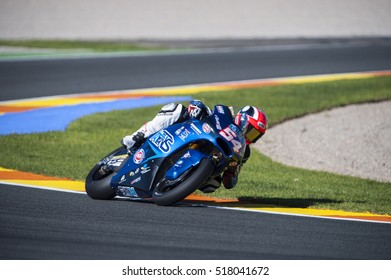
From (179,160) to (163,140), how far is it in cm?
30

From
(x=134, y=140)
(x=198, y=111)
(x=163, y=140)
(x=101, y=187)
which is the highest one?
(x=198, y=111)

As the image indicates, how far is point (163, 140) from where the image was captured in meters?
8.52

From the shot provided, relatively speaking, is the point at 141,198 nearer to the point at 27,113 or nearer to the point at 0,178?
the point at 0,178

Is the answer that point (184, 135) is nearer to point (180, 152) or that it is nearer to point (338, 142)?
point (180, 152)

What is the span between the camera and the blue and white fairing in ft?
27.3

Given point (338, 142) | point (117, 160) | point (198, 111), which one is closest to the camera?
point (198, 111)

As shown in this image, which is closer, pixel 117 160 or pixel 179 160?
pixel 179 160

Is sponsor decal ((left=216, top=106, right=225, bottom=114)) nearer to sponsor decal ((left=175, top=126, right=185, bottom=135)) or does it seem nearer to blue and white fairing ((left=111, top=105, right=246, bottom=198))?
blue and white fairing ((left=111, top=105, right=246, bottom=198))

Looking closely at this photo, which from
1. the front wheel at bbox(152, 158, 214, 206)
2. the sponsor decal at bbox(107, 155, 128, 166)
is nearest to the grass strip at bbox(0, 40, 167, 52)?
the sponsor decal at bbox(107, 155, 128, 166)

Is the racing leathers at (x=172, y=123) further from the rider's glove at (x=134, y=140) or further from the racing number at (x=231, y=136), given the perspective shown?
the racing number at (x=231, y=136)

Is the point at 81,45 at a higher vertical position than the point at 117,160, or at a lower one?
lower

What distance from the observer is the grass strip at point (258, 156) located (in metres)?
9.94

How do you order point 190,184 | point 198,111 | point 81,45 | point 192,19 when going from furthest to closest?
point 192,19
point 81,45
point 198,111
point 190,184

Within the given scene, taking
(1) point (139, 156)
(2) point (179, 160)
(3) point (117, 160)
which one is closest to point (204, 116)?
(2) point (179, 160)
